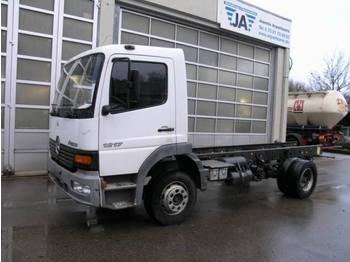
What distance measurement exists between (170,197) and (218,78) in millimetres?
8278

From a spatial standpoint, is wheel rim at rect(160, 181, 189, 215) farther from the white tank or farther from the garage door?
the white tank

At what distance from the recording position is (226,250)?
16.0 feet

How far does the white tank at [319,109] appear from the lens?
749 inches

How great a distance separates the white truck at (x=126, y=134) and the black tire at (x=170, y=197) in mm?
15

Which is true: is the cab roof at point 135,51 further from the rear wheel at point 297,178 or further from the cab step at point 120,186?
the rear wheel at point 297,178

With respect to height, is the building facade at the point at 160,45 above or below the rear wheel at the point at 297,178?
above

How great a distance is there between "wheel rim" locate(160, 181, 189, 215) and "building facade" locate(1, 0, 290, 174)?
5.07m

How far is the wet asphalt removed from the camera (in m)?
4.68

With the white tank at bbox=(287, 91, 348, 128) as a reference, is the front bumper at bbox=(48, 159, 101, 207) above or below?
below

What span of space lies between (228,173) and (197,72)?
6.35 m

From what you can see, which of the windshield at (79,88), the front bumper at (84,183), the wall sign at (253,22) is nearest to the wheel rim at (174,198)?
the front bumper at (84,183)

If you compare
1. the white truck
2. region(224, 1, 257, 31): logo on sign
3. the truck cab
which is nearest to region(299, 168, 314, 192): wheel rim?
the white truck

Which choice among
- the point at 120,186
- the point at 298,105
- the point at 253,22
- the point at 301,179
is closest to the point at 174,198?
the point at 120,186

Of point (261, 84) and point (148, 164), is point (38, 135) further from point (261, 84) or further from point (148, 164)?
point (261, 84)
